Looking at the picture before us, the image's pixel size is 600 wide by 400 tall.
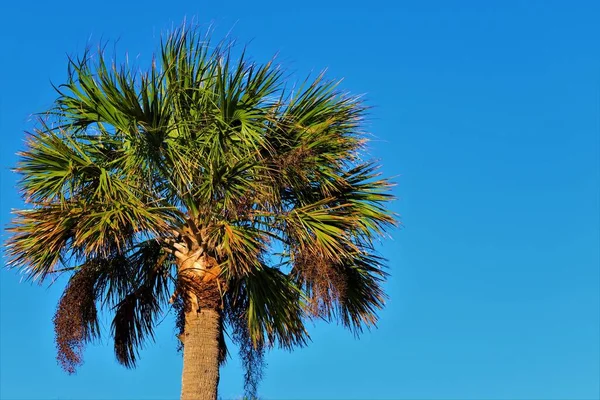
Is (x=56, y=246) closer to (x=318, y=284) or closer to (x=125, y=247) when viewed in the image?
(x=125, y=247)

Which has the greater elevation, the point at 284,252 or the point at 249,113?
the point at 249,113

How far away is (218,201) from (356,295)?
2.71m

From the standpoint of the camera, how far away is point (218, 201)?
1373 cm

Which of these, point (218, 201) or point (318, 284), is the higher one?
point (218, 201)

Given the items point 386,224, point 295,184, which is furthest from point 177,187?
point 386,224

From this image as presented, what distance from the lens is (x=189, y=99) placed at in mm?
13938

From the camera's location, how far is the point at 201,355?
1348 centimetres

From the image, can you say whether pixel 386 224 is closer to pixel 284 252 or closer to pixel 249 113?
pixel 284 252

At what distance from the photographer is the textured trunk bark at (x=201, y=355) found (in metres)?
13.3

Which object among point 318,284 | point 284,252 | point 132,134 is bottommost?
point 318,284

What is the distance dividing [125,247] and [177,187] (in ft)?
3.42

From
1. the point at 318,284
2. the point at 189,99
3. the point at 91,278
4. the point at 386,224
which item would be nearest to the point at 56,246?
the point at 91,278

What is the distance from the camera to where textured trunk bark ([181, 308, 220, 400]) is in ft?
43.6

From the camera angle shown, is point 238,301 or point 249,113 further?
point 238,301
